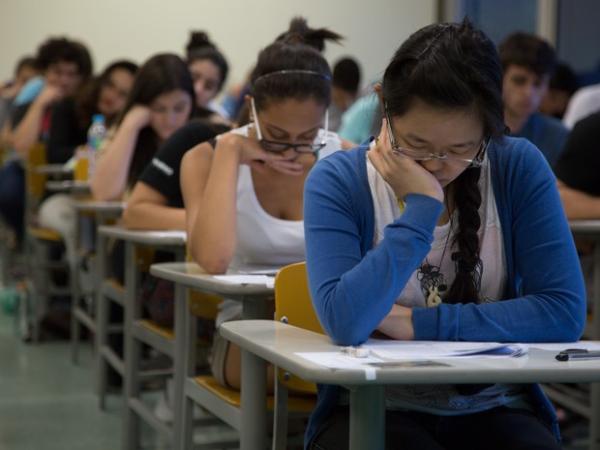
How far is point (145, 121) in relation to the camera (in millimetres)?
3889

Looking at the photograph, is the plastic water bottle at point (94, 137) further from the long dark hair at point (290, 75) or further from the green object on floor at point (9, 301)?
the long dark hair at point (290, 75)

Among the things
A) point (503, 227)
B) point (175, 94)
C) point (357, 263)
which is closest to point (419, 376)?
point (357, 263)

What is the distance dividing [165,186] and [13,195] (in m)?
3.36

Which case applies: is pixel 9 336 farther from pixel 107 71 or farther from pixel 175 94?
pixel 175 94

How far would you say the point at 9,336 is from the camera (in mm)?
5105

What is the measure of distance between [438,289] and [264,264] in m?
0.88

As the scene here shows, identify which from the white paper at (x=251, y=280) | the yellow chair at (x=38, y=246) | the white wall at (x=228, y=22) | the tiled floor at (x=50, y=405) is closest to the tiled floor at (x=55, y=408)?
the tiled floor at (x=50, y=405)

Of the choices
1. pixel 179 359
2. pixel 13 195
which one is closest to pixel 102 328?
pixel 179 359

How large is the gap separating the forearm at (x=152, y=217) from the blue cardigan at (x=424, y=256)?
147 centimetres

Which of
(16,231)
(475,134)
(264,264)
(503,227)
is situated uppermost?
(475,134)

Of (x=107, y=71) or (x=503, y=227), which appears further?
(x=107, y=71)

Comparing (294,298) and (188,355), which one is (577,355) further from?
(188,355)

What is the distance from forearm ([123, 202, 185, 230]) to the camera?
3.03 meters

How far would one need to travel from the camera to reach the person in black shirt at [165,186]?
3057 millimetres
